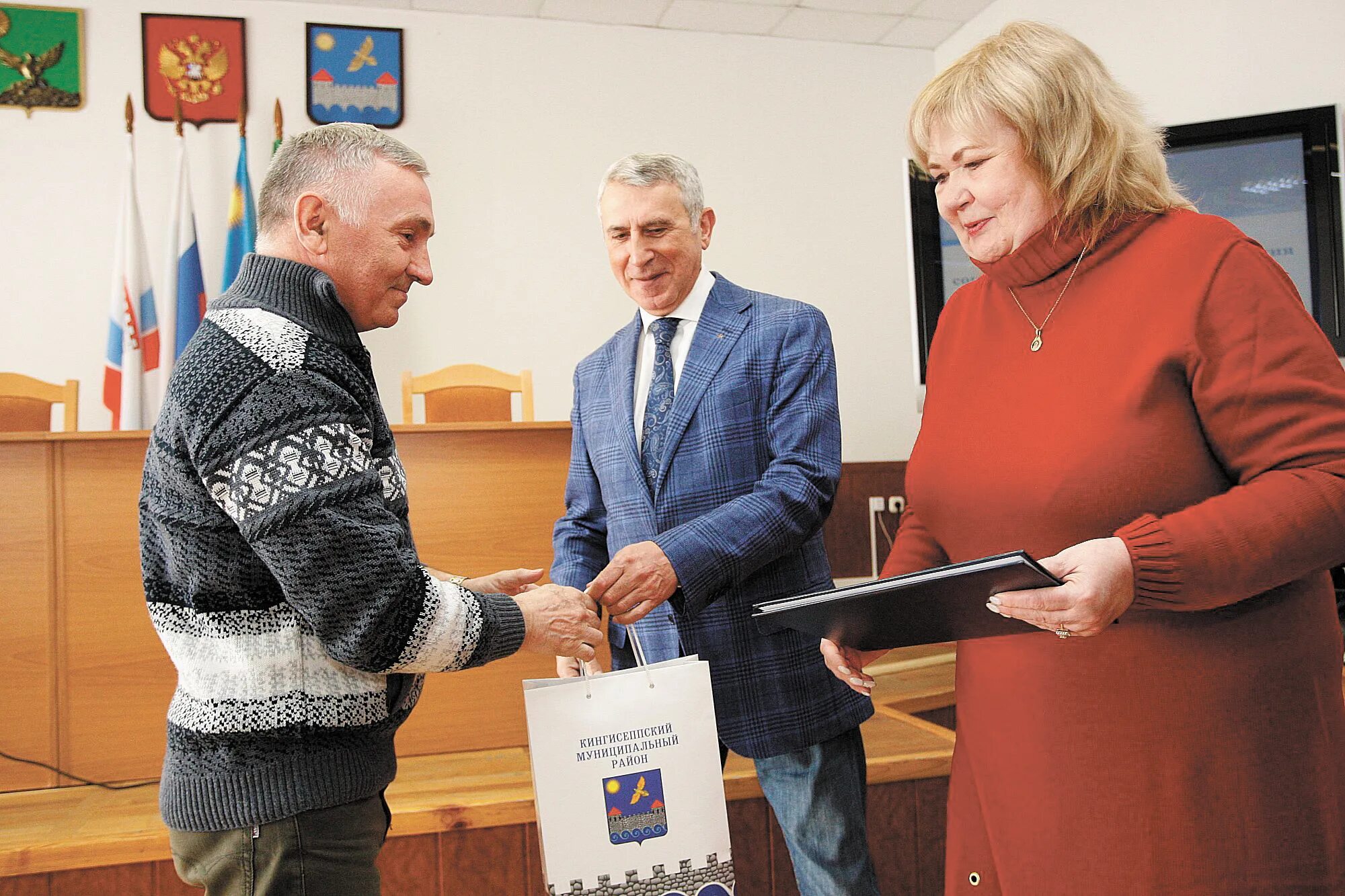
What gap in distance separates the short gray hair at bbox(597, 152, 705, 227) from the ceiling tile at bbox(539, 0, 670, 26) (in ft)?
11.6

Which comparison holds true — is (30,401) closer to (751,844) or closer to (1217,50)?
(751,844)

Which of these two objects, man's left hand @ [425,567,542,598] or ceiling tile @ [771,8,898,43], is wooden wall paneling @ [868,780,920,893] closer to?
man's left hand @ [425,567,542,598]

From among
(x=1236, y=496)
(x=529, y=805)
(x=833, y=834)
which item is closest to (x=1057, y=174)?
(x=1236, y=496)

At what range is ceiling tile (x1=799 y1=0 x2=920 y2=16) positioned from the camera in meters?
5.07

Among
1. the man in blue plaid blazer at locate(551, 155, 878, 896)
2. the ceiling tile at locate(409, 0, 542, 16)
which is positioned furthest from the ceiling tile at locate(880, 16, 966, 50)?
the man in blue plaid blazer at locate(551, 155, 878, 896)

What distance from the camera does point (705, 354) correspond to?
1702 mm

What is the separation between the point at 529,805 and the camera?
90.8 inches

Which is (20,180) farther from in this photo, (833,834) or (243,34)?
(833,834)

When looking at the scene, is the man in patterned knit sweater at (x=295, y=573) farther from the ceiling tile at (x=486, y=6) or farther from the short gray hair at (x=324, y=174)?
the ceiling tile at (x=486, y=6)

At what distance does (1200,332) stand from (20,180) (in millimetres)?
5053

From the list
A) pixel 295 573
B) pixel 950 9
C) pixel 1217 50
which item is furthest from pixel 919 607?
pixel 950 9

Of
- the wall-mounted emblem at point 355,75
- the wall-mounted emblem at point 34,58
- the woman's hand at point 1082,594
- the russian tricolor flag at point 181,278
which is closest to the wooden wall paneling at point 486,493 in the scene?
the woman's hand at point 1082,594

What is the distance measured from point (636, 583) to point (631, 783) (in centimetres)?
29

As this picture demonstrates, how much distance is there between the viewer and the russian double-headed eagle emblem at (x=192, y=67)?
470cm
